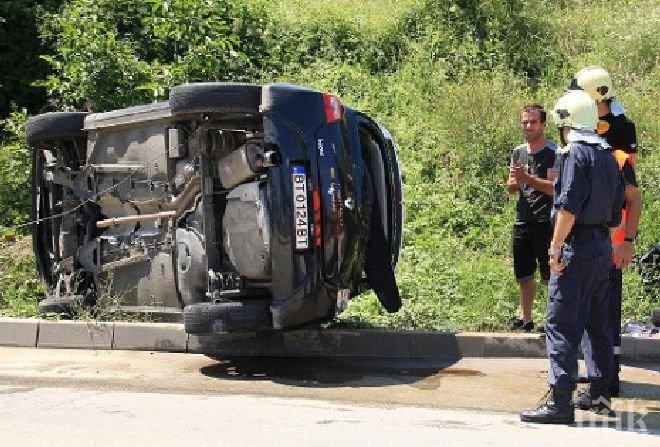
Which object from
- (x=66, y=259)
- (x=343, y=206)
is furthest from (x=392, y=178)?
(x=66, y=259)

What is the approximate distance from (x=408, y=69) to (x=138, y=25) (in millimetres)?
4419

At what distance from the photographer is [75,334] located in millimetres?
8773

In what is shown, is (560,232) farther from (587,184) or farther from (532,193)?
(532,193)

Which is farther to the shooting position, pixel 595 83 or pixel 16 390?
pixel 16 390

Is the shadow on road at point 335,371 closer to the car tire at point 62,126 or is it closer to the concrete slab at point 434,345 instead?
the concrete slab at point 434,345

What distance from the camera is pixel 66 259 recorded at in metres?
9.01

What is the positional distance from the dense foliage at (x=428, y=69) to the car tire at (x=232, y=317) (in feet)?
6.45

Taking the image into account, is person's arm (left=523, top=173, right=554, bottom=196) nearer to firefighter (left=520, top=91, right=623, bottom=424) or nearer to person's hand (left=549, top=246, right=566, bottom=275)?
firefighter (left=520, top=91, right=623, bottom=424)

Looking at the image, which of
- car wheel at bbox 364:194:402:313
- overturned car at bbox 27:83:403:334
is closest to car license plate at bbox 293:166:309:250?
overturned car at bbox 27:83:403:334

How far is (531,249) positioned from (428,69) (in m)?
6.79

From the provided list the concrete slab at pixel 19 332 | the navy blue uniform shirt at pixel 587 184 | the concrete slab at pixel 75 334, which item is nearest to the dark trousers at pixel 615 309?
the navy blue uniform shirt at pixel 587 184

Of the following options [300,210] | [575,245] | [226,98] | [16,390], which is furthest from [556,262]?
[16,390]

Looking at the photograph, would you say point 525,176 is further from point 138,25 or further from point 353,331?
point 138,25

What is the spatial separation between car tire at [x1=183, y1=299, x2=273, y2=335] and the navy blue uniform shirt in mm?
2373
